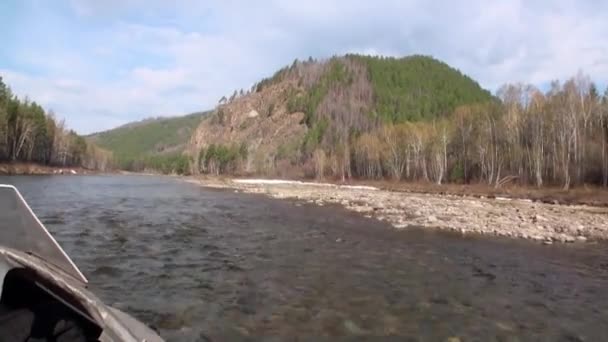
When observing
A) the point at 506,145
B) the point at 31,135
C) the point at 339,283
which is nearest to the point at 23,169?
the point at 31,135

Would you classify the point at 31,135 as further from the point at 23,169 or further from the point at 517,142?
the point at 517,142

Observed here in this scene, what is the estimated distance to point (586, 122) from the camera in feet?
183

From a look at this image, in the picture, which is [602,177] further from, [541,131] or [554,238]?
[554,238]

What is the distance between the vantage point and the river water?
8453mm

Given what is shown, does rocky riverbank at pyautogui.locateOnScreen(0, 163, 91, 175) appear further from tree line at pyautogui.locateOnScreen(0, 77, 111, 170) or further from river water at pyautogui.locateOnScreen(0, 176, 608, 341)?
river water at pyautogui.locateOnScreen(0, 176, 608, 341)

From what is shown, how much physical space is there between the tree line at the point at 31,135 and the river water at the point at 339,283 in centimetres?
9006

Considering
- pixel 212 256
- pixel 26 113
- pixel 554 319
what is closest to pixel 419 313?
pixel 554 319

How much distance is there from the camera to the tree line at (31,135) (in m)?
92.9

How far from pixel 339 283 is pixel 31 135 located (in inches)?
4417

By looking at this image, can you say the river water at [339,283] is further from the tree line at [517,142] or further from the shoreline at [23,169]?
the shoreline at [23,169]

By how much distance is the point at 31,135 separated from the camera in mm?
101438

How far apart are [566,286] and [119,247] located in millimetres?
14564

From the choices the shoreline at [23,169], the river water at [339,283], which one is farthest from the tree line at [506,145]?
the shoreline at [23,169]

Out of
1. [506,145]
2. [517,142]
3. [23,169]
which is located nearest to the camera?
[517,142]
